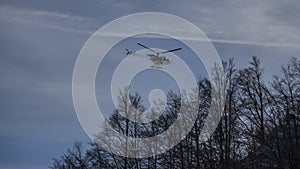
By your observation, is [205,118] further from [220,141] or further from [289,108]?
[289,108]

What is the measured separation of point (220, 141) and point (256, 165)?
8.00 feet

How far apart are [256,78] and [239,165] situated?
597cm

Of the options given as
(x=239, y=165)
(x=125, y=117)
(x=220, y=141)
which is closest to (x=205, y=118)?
(x=220, y=141)

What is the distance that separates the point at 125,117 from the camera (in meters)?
33.6

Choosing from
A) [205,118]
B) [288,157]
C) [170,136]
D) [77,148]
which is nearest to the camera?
[288,157]

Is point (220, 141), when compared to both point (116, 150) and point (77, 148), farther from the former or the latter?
point (77, 148)

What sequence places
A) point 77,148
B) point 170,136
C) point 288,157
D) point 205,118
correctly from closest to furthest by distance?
1. point 288,157
2. point 205,118
3. point 170,136
4. point 77,148

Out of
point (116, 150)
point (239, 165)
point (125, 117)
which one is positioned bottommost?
point (239, 165)

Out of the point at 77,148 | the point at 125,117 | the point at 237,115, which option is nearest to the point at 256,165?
the point at 237,115

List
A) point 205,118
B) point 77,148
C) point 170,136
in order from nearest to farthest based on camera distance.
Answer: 1. point 205,118
2. point 170,136
3. point 77,148

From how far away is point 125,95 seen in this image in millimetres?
33500

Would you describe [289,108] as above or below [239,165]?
above

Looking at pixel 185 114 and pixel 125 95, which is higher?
pixel 125 95

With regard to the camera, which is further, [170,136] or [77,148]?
[77,148]
